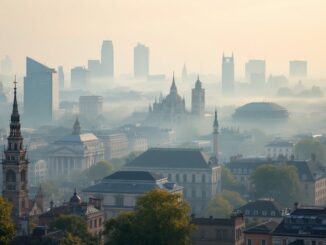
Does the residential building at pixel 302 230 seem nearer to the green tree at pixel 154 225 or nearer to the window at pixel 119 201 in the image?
the green tree at pixel 154 225

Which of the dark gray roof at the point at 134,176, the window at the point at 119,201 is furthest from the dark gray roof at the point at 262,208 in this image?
the dark gray roof at the point at 134,176

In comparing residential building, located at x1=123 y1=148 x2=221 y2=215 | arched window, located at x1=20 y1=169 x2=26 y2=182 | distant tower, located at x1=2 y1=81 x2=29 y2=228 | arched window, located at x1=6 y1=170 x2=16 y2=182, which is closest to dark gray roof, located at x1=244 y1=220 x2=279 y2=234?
distant tower, located at x1=2 y1=81 x2=29 y2=228

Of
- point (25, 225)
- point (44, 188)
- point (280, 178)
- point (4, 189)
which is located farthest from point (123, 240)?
point (44, 188)

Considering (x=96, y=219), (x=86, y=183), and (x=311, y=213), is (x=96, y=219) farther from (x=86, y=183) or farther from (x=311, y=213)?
(x=86, y=183)

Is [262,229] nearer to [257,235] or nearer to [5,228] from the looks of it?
[257,235]

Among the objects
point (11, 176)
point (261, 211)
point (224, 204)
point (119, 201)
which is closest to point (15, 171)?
point (11, 176)
